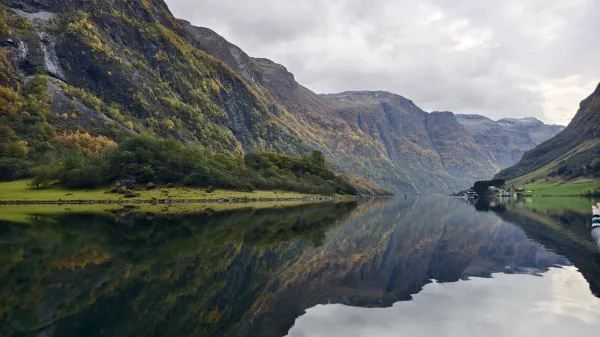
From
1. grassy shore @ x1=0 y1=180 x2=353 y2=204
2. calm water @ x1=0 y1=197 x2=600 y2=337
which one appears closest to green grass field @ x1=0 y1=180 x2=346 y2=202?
grassy shore @ x1=0 y1=180 x2=353 y2=204

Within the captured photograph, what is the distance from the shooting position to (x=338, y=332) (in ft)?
63.1

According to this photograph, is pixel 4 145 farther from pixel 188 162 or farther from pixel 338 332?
pixel 338 332

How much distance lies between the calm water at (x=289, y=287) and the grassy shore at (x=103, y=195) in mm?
77549

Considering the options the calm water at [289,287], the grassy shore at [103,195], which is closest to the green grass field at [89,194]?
the grassy shore at [103,195]

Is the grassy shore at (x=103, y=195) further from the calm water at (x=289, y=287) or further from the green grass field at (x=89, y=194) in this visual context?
the calm water at (x=289, y=287)

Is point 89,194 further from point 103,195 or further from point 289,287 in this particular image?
point 289,287

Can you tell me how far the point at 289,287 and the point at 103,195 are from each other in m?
117

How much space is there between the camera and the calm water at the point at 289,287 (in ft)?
65.4

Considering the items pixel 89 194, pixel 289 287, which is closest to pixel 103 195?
pixel 89 194

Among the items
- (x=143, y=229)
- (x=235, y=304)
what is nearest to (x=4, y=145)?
(x=143, y=229)

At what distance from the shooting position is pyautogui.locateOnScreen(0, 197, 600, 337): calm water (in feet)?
65.4

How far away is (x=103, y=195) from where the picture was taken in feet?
433

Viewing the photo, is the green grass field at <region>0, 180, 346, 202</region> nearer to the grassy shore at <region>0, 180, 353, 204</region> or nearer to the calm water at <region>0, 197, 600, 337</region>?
the grassy shore at <region>0, 180, 353, 204</region>

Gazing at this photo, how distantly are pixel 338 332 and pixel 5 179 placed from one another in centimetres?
17108
